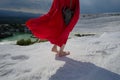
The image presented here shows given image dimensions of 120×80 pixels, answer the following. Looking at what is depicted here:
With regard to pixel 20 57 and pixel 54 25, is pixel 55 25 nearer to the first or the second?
pixel 54 25

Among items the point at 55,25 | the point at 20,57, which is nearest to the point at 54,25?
the point at 55,25

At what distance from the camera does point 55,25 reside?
5.06m

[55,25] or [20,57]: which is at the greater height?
[55,25]

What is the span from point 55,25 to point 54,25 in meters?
0.02

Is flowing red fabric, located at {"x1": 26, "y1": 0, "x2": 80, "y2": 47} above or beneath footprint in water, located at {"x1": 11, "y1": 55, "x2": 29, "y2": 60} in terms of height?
above

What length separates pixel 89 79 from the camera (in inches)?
156

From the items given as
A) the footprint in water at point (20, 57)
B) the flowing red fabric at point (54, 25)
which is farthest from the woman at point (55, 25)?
the footprint in water at point (20, 57)

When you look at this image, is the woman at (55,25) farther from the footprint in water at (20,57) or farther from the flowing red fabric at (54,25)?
the footprint in water at (20,57)

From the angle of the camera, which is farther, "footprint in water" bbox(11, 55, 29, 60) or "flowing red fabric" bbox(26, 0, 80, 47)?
"footprint in water" bbox(11, 55, 29, 60)

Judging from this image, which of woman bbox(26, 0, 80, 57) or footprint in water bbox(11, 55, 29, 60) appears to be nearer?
woman bbox(26, 0, 80, 57)

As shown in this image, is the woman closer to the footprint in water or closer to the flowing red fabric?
the flowing red fabric

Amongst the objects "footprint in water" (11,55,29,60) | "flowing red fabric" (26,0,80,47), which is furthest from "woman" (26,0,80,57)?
"footprint in water" (11,55,29,60)

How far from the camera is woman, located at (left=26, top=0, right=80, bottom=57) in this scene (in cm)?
502

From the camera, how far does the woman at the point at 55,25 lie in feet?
16.5
